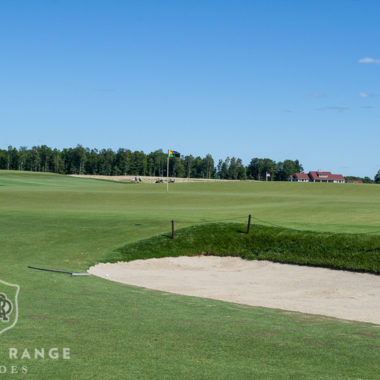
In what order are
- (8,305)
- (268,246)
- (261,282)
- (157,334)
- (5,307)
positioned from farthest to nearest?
(268,246)
(261,282)
(8,305)
(5,307)
(157,334)

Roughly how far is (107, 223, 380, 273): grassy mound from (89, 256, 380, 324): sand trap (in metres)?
0.53

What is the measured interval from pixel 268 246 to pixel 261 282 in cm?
386

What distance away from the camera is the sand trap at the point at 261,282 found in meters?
15.1

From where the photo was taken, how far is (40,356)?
721 cm

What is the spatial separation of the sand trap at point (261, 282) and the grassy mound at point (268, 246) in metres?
0.53

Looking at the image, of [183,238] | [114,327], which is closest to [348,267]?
[183,238]

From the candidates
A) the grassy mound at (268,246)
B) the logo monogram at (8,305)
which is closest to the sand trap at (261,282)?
the grassy mound at (268,246)

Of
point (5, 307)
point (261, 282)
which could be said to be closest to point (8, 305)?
point (5, 307)

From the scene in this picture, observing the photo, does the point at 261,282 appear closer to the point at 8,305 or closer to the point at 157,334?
the point at 157,334

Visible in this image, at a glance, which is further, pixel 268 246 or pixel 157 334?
pixel 268 246

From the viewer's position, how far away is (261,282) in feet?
62.2

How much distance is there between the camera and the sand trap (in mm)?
15055

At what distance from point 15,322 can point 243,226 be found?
55.2 ft

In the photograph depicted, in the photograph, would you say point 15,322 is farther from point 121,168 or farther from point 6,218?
point 121,168
